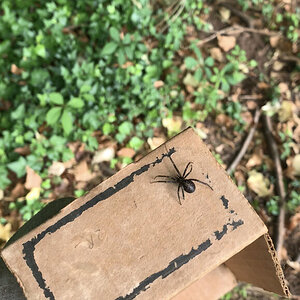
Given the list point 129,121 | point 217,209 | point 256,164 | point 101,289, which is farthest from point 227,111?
point 101,289

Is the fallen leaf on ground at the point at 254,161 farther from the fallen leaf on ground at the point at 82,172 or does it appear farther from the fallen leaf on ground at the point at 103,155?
the fallen leaf on ground at the point at 82,172

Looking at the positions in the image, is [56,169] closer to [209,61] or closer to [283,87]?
[209,61]

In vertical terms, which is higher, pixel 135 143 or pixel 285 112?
pixel 135 143

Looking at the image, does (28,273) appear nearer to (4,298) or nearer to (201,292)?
(4,298)

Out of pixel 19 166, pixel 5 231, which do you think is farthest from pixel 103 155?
pixel 5 231

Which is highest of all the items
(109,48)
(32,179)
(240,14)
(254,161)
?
(240,14)

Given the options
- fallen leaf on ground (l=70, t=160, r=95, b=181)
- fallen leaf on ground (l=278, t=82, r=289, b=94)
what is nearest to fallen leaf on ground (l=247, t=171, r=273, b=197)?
fallen leaf on ground (l=278, t=82, r=289, b=94)

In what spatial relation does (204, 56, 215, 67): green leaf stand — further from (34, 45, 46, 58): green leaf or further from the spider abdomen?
the spider abdomen
